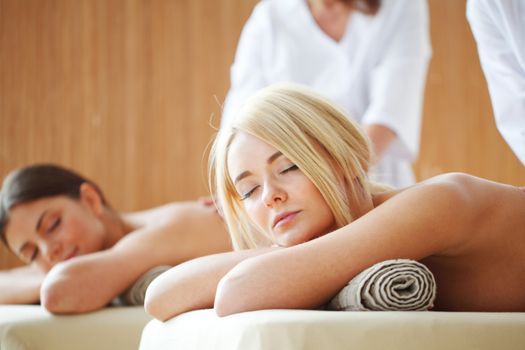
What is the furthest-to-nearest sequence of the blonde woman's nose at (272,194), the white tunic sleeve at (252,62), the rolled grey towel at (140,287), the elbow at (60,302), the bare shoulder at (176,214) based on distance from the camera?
the white tunic sleeve at (252,62)
the bare shoulder at (176,214)
the rolled grey towel at (140,287)
the elbow at (60,302)
the blonde woman's nose at (272,194)

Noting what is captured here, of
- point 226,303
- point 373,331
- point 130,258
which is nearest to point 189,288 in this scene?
point 226,303

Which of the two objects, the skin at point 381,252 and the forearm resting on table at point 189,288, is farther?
the forearm resting on table at point 189,288

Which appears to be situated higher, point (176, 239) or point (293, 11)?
point (293, 11)

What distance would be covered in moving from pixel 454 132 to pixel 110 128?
1793mm

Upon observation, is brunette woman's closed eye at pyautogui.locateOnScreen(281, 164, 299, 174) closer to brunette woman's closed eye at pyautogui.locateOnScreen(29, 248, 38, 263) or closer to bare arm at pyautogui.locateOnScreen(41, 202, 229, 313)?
bare arm at pyautogui.locateOnScreen(41, 202, 229, 313)

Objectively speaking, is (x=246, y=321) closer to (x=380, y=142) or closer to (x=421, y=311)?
(x=421, y=311)

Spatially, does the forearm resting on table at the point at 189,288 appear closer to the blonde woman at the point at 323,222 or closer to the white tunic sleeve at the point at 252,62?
the blonde woman at the point at 323,222

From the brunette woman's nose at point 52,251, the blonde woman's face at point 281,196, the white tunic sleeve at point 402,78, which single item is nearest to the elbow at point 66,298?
the brunette woman's nose at point 52,251

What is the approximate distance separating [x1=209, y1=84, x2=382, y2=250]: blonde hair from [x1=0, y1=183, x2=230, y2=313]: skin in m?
0.57

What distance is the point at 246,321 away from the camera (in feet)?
3.57

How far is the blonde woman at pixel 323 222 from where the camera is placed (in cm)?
124

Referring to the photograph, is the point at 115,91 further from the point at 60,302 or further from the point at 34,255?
the point at 60,302

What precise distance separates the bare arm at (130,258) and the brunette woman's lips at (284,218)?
0.72m

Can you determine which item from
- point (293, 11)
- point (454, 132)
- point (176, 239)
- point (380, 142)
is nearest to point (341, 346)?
point (176, 239)
